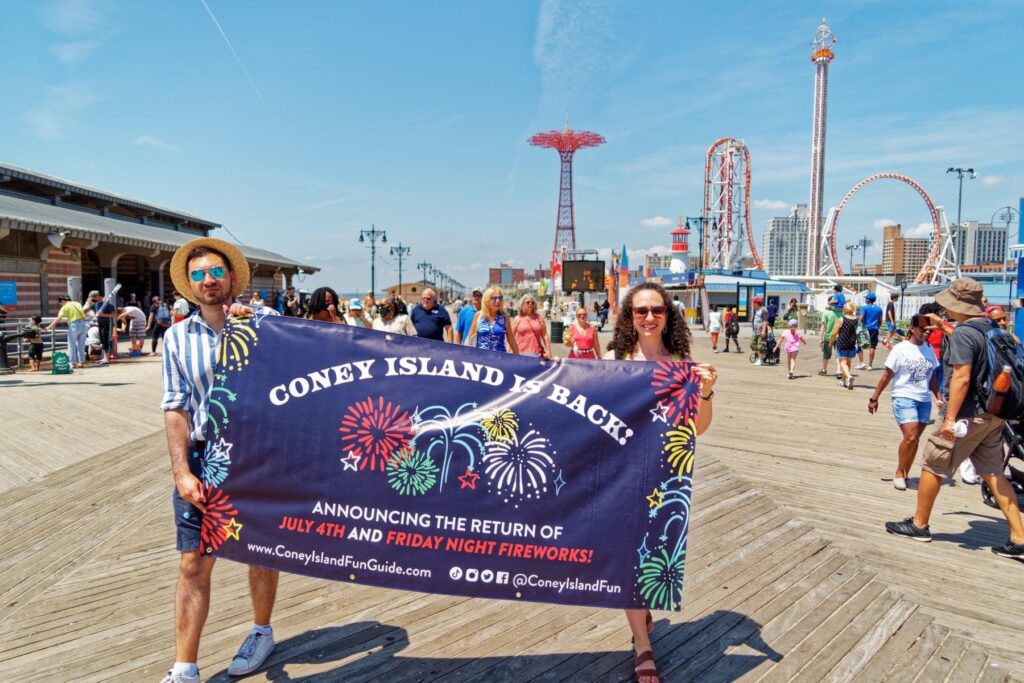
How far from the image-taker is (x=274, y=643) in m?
2.91

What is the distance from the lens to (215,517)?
246 cm

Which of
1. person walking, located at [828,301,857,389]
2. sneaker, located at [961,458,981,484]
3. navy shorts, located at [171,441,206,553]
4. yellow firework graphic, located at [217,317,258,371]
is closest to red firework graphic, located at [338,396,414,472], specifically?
yellow firework graphic, located at [217,317,258,371]

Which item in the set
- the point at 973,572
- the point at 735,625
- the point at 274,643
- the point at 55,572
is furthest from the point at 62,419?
the point at 973,572

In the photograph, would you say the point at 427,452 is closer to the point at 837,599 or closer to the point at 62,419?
the point at 837,599

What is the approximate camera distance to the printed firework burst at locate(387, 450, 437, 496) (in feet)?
8.24

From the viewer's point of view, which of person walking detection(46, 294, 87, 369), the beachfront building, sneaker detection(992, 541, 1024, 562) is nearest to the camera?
sneaker detection(992, 541, 1024, 562)

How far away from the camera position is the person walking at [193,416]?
2432mm

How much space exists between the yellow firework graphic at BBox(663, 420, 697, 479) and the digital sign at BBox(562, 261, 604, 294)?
24.5 m

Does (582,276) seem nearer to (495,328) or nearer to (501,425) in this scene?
(495,328)

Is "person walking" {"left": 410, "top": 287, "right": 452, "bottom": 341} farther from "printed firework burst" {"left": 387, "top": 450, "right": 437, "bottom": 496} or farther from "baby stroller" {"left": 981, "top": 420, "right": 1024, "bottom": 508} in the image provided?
"baby stroller" {"left": 981, "top": 420, "right": 1024, "bottom": 508}

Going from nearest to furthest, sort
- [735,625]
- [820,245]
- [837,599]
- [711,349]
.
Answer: [735,625], [837,599], [711,349], [820,245]

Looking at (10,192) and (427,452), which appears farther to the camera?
(10,192)

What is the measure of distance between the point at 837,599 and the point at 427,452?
255cm

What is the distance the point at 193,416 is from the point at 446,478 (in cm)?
108
